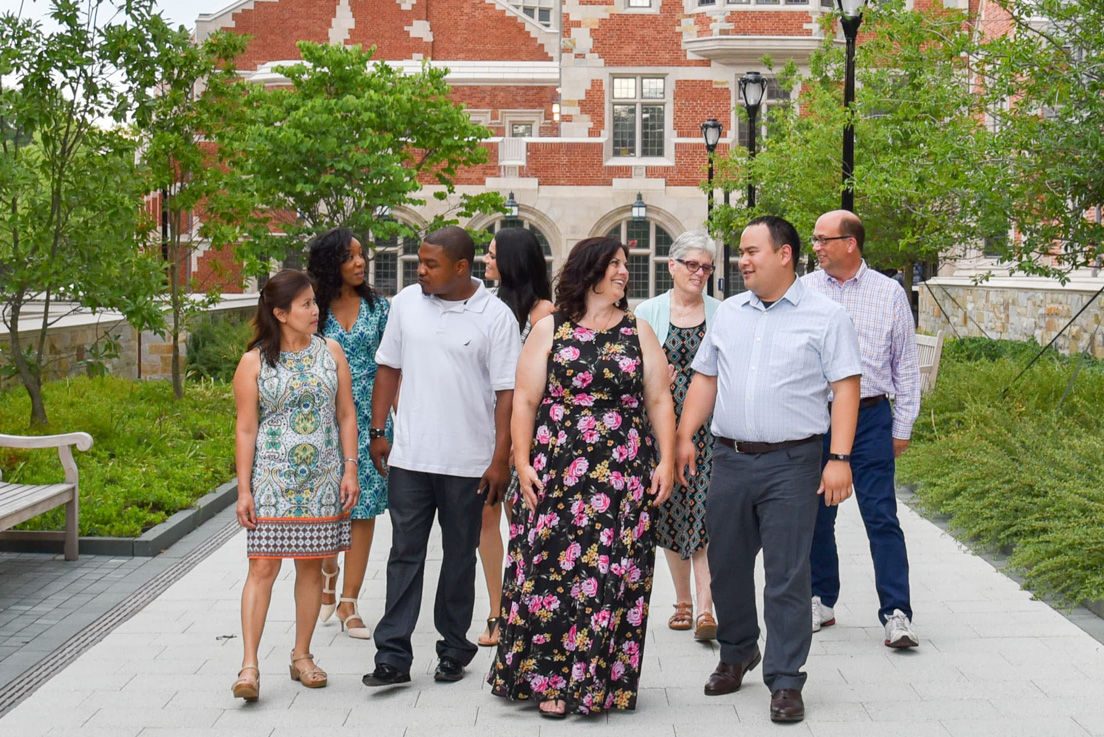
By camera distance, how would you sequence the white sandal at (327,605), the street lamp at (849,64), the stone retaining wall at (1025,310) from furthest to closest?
1. the stone retaining wall at (1025,310)
2. the street lamp at (849,64)
3. the white sandal at (327,605)

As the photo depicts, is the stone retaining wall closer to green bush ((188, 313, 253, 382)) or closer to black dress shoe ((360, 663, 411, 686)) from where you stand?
green bush ((188, 313, 253, 382))

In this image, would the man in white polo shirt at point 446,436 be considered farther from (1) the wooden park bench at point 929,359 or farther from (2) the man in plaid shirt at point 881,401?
(1) the wooden park bench at point 929,359

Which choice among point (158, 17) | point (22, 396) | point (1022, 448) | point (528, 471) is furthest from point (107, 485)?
point (1022, 448)

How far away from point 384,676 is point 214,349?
14926mm

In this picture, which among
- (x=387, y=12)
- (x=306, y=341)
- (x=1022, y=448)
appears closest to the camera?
(x=306, y=341)

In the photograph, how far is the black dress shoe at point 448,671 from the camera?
5.71 m

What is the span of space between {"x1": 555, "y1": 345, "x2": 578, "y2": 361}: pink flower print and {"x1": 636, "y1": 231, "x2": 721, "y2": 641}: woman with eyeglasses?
131 centimetres

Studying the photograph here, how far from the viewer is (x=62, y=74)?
12.1 metres

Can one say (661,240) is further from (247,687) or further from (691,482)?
(247,687)

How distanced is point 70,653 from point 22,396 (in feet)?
24.6

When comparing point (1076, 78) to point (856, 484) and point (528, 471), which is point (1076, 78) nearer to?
point (856, 484)

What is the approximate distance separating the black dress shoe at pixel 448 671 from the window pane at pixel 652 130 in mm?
31982

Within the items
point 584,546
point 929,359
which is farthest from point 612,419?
point 929,359

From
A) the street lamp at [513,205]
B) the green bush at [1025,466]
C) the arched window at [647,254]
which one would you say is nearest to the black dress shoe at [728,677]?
the green bush at [1025,466]
